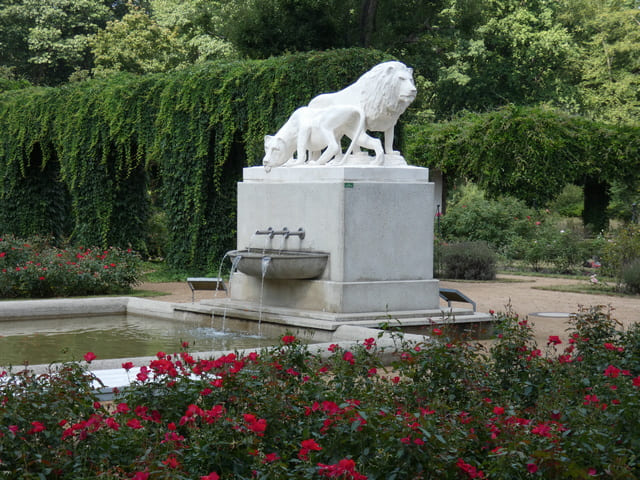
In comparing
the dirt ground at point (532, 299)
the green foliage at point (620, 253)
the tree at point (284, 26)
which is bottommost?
the dirt ground at point (532, 299)

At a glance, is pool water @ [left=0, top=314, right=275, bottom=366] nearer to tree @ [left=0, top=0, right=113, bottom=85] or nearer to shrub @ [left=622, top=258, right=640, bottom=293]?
shrub @ [left=622, top=258, right=640, bottom=293]

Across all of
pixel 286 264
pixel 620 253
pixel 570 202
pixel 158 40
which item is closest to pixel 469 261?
pixel 620 253

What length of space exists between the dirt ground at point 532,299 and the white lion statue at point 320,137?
2.40 metres

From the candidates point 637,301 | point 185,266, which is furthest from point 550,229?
point 185,266

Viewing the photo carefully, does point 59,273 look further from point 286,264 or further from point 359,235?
point 359,235

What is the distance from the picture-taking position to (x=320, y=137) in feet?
30.8

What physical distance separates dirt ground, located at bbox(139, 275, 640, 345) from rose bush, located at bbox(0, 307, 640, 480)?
4238 mm

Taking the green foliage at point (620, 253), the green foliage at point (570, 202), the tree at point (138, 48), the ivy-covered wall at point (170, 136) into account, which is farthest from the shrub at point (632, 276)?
the tree at point (138, 48)

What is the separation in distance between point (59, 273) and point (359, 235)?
5740 mm

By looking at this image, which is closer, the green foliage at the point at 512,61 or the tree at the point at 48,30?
the green foliage at the point at 512,61

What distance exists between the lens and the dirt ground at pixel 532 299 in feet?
32.9

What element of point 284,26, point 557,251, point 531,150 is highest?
point 284,26

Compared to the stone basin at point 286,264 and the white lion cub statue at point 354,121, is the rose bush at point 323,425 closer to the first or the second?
the stone basin at point 286,264

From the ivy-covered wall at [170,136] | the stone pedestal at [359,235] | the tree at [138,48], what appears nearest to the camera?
the stone pedestal at [359,235]
